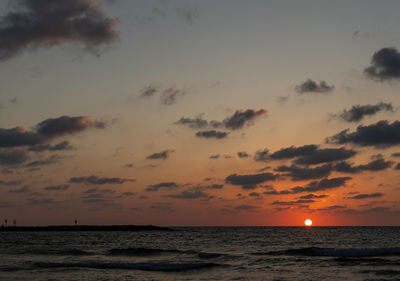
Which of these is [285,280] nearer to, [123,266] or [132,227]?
[123,266]

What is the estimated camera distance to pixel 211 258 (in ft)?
176

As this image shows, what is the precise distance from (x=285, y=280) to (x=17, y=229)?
16526 centimetres

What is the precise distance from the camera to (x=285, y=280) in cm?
3528

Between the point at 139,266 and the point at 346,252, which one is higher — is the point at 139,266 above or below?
above

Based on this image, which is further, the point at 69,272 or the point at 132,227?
the point at 132,227

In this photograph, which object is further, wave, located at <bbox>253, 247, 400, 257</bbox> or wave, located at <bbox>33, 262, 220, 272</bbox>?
wave, located at <bbox>253, 247, 400, 257</bbox>

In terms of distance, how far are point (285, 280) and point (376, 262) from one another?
17.8 meters

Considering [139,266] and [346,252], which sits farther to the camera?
[346,252]

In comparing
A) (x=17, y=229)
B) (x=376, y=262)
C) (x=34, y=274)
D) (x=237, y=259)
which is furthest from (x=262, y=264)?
(x=17, y=229)

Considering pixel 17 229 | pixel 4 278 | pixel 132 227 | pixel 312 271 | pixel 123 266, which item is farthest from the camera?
pixel 132 227

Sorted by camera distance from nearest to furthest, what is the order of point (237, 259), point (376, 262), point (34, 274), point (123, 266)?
point (34, 274) < point (123, 266) < point (376, 262) < point (237, 259)

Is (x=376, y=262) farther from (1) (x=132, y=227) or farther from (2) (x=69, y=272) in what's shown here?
(1) (x=132, y=227)

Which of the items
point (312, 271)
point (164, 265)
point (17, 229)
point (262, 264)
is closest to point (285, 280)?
point (312, 271)

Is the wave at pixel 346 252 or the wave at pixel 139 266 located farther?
the wave at pixel 346 252
